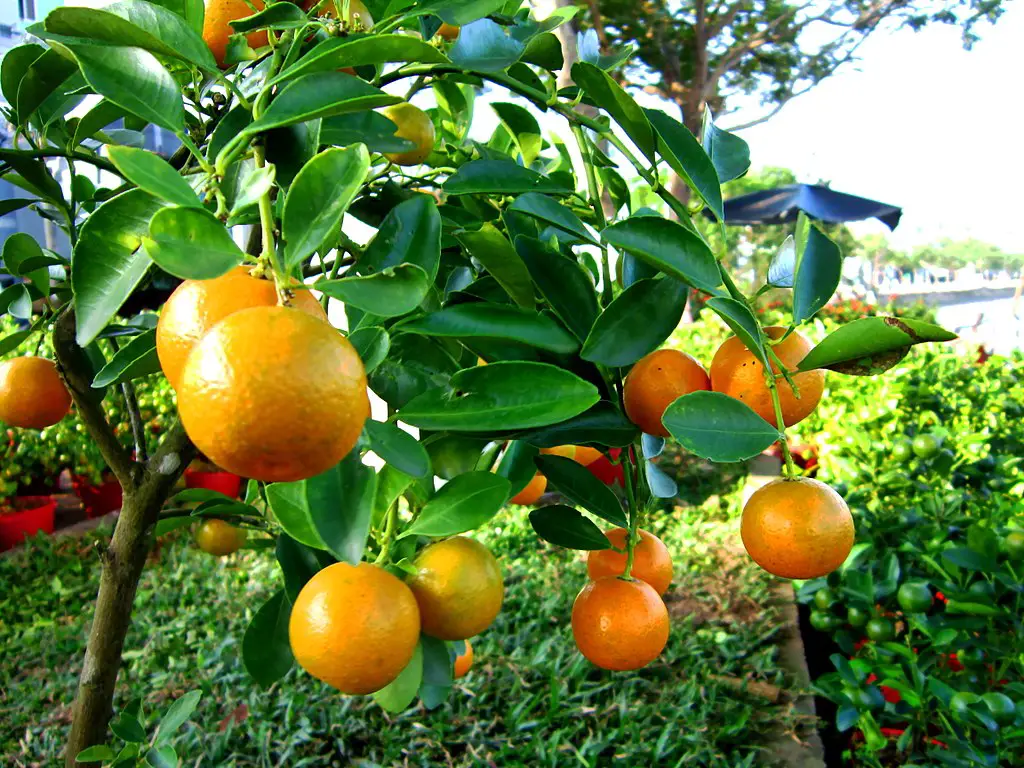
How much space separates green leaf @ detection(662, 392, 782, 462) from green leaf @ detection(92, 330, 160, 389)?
0.31 m

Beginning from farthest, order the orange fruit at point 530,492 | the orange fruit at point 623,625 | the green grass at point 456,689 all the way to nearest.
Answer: the green grass at point 456,689
the orange fruit at point 530,492
the orange fruit at point 623,625

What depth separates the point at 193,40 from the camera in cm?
46

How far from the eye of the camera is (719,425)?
0.44 m

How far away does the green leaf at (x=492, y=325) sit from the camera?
46cm

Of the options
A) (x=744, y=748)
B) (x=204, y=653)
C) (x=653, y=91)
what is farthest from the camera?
(x=653, y=91)

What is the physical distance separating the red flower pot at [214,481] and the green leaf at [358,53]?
10.6ft

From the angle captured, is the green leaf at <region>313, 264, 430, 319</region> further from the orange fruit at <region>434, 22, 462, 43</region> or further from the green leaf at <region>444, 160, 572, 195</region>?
the orange fruit at <region>434, 22, 462, 43</region>

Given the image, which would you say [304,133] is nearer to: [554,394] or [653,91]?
[554,394]

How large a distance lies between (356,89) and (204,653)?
6.29 ft

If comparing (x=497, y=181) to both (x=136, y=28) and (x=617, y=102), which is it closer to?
(x=617, y=102)

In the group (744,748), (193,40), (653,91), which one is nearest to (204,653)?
(744,748)

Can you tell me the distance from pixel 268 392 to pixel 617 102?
0.32 metres

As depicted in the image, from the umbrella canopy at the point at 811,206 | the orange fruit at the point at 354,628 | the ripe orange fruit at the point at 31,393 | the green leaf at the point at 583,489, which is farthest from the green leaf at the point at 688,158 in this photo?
the umbrella canopy at the point at 811,206

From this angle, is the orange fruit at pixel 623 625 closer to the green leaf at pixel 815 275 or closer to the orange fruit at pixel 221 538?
the green leaf at pixel 815 275
